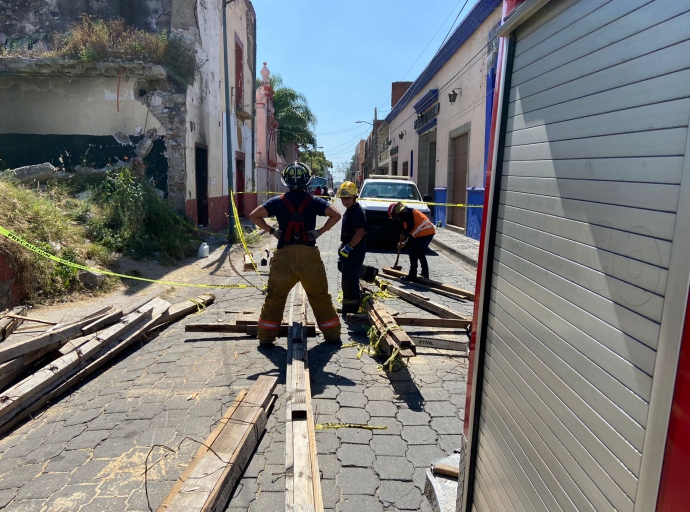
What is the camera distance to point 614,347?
3.65 feet

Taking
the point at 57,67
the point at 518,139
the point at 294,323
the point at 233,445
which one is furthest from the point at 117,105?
the point at 518,139

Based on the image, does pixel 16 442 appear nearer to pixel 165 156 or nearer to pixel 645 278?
pixel 645 278

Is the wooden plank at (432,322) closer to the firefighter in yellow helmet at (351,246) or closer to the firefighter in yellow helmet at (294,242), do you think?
the firefighter in yellow helmet at (351,246)

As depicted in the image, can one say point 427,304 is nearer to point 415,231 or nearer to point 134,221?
point 415,231

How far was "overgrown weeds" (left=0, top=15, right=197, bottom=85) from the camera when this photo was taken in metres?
9.93

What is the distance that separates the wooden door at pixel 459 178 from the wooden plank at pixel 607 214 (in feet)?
45.3

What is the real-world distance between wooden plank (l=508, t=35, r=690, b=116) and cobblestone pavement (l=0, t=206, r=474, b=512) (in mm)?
2195

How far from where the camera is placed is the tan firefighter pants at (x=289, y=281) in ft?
14.9

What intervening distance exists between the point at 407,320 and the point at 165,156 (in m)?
8.06

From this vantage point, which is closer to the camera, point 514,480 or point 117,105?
point 514,480

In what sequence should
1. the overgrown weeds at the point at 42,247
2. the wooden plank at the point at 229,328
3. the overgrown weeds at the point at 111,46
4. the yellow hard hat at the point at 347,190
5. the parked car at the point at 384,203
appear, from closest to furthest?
the wooden plank at the point at 229,328 → the yellow hard hat at the point at 347,190 → the overgrown weeds at the point at 42,247 → the overgrown weeds at the point at 111,46 → the parked car at the point at 384,203

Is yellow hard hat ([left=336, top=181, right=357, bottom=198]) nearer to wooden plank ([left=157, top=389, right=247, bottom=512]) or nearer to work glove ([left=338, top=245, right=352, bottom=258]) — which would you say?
work glove ([left=338, top=245, right=352, bottom=258])

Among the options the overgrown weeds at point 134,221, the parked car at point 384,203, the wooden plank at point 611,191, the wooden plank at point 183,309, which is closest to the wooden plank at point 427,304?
the wooden plank at point 183,309

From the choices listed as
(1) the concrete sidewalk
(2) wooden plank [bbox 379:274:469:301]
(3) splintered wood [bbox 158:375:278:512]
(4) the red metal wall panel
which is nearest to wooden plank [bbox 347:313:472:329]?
(2) wooden plank [bbox 379:274:469:301]
